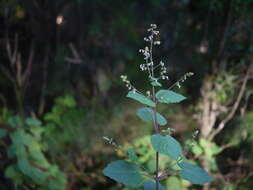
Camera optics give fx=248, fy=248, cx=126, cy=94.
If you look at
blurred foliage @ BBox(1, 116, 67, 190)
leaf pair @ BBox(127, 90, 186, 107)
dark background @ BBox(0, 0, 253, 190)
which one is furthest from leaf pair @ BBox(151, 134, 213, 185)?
blurred foliage @ BBox(1, 116, 67, 190)

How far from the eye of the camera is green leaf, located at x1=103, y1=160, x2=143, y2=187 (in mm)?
864

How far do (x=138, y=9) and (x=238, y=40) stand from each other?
1.13m

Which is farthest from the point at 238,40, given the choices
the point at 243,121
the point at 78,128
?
the point at 78,128

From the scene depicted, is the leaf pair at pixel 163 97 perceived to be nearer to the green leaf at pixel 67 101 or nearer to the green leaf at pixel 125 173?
the green leaf at pixel 125 173

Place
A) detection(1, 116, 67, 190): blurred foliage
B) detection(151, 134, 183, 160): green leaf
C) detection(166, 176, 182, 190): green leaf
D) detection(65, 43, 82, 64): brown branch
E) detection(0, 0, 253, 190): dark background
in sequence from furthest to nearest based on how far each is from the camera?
1. detection(65, 43, 82, 64): brown branch
2. detection(0, 0, 253, 190): dark background
3. detection(1, 116, 67, 190): blurred foliage
4. detection(166, 176, 182, 190): green leaf
5. detection(151, 134, 183, 160): green leaf

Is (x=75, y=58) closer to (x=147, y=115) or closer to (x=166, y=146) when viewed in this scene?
(x=147, y=115)

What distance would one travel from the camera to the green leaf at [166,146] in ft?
2.62

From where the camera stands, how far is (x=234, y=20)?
1914 mm

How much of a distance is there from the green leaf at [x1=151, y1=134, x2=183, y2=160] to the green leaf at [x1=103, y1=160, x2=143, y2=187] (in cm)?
16

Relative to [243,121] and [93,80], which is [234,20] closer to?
[243,121]

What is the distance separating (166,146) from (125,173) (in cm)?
19

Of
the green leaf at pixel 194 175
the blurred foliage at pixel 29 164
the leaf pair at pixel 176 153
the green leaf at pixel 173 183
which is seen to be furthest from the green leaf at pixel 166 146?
the blurred foliage at pixel 29 164

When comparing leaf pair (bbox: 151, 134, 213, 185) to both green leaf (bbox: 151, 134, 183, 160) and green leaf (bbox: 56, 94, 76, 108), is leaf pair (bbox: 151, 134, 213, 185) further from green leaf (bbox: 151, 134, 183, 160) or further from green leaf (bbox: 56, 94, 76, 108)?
green leaf (bbox: 56, 94, 76, 108)

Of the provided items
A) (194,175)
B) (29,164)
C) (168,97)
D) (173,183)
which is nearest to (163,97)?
(168,97)
